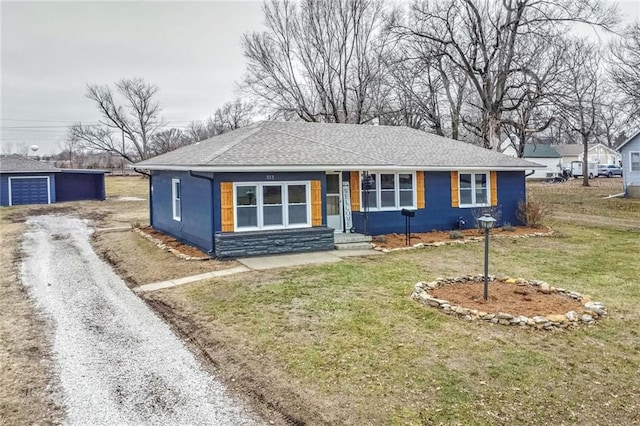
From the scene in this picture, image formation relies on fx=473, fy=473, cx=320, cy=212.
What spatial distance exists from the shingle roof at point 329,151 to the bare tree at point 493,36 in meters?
8.52

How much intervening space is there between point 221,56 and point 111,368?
32.5 meters

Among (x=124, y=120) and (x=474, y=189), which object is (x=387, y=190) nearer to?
(x=474, y=189)

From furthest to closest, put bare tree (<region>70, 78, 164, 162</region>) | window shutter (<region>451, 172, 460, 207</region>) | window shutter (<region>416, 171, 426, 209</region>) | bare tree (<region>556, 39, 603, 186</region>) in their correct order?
bare tree (<region>70, 78, 164, 162</region>)
bare tree (<region>556, 39, 603, 186</region>)
window shutter (<region>451, 172, 460, 207</region>)
window shutter (<region>416, 171, 426, 209</region>)

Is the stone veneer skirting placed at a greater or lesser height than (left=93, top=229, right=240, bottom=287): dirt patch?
greater

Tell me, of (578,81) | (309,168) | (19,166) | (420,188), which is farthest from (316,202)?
(578,81)

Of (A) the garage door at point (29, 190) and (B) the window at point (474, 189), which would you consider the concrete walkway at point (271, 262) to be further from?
(A) the garage door at point (29, 190)

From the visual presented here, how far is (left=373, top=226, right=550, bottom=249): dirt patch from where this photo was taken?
14.3 metres

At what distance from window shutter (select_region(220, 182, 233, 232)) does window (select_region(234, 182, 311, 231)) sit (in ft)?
0.62

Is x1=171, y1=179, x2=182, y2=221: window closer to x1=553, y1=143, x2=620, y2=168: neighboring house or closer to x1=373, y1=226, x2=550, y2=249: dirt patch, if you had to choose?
x1=373, y1=226, x2=550, y2=249: dirt patch

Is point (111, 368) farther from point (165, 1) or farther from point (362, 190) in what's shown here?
point (165, 1)

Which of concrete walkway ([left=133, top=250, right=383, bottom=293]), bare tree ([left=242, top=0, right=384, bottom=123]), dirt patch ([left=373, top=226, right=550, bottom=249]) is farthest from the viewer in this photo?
bare tree ([left=242, top=0, right=384, bottom=123])

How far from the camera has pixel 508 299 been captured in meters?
7.97

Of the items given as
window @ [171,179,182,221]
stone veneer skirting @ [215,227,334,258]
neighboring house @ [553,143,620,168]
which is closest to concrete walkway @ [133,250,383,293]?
stone veneer skirting @ [215,227,334,258]

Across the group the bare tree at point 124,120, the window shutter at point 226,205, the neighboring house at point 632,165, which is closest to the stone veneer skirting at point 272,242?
the window shutter at point 226,205
